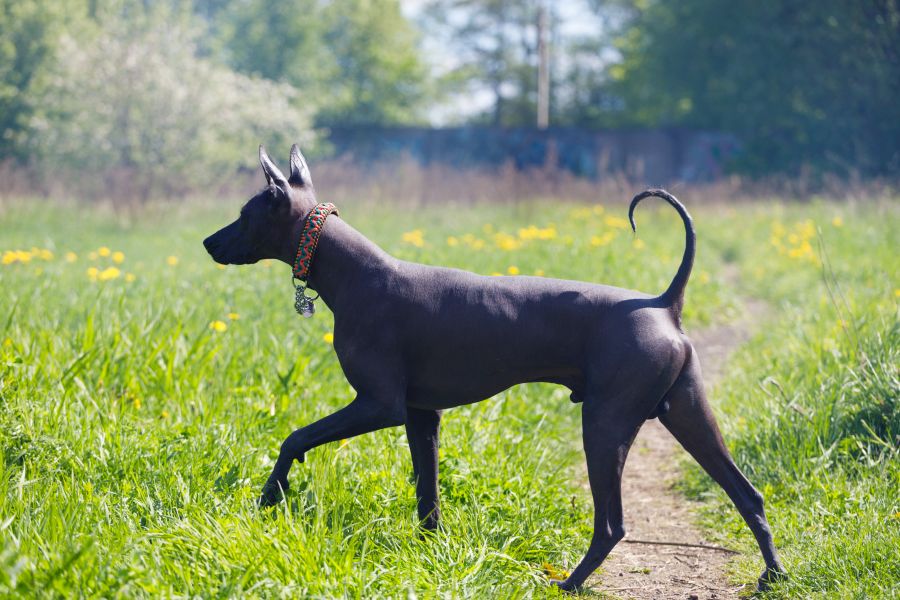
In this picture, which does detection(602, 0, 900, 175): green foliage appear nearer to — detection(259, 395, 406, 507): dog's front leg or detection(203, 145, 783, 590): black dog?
detection(203, 145, 783, 590): black dog

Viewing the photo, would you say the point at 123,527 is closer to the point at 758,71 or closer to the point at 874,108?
the point at 874,108

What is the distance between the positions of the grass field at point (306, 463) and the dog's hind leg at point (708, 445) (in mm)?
144

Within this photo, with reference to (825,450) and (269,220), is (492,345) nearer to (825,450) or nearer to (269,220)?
(269,220)

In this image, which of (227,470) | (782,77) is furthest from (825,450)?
(782,77)

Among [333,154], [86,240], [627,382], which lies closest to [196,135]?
[86,240]

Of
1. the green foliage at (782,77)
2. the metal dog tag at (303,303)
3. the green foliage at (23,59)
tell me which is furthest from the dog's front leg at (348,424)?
the green foliage at (23,59)

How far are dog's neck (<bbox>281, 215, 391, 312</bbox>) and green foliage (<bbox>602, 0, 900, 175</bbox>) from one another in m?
19.1

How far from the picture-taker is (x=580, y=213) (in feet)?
41.5

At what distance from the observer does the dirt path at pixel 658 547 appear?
3369mm

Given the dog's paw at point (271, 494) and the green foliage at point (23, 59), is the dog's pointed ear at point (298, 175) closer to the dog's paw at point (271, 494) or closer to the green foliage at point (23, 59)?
the dog's paw at point (271, 494)

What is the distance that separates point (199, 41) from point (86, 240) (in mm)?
26119

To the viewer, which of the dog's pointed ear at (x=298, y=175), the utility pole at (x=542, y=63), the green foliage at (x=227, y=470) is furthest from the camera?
the utility pole at (x=542, y=63)

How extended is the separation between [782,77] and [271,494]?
27738mm

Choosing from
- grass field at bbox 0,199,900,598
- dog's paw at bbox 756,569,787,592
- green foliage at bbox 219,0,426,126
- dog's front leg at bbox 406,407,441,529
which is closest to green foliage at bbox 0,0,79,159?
green foliage at bbox 219,0,426,126
